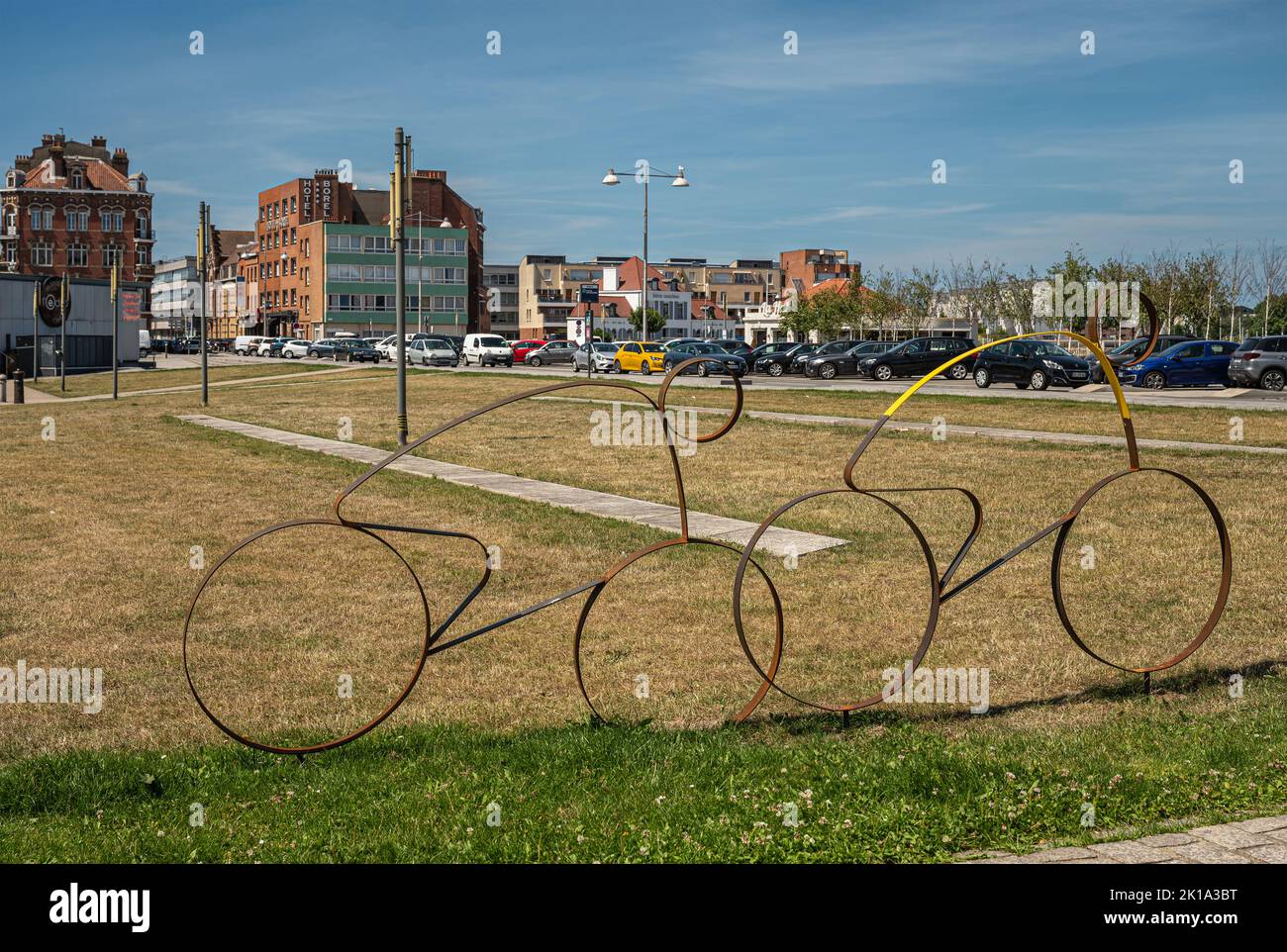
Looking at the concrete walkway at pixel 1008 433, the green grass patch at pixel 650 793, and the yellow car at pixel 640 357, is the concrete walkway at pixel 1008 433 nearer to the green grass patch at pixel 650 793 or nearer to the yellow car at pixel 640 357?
the green grass patch at pixel 650 793

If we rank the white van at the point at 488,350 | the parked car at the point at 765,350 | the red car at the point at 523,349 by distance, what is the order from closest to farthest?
1. the parked car at the point at 765,350
2. the white van at the point at 488,350
3. the red car at the point at 523,349

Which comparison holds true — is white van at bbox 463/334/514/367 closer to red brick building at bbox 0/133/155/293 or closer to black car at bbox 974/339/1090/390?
black car at bbox 974/339/1090/390

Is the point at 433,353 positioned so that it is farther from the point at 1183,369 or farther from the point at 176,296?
the point at 176,296

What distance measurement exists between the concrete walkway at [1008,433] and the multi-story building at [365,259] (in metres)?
89.8

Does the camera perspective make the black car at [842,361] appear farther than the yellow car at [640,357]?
No

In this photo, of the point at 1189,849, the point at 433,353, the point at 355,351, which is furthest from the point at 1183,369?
the point at 355,351

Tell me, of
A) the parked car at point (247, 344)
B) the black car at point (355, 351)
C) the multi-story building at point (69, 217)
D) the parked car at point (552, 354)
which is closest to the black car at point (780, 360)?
the parked car at point (552, 354)

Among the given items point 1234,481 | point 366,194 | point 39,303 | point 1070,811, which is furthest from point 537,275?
point 1070,811

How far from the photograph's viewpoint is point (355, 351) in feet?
241

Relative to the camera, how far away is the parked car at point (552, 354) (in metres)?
64.8

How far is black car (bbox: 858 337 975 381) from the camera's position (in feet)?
152

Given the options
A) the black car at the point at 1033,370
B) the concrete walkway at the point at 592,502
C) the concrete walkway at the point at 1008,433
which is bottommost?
the concrete walkway at the point at 592,502

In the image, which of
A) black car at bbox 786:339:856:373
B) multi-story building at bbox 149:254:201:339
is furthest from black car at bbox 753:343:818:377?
multi-story building at bbox 149:254:201:339

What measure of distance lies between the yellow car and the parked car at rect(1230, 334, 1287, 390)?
864 inches
